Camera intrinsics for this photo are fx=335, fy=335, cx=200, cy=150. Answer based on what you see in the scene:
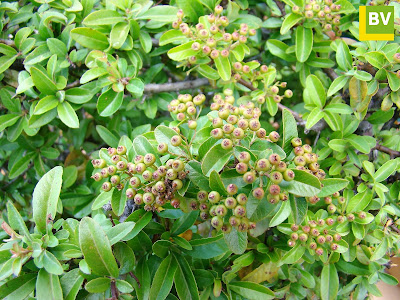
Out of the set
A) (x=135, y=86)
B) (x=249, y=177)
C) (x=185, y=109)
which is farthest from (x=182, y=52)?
(x=249, y=177)

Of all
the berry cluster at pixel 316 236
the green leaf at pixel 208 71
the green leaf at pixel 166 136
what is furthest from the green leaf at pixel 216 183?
the green leaf at pixel 208 71

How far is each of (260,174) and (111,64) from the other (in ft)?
3.32

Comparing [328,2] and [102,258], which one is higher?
[328,2]

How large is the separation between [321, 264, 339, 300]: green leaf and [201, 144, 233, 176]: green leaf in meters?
0.97

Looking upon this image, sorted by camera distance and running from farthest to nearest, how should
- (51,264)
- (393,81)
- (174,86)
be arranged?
(174,86) < (393,81) < (51,264)

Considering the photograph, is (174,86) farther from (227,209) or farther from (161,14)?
(227,209)

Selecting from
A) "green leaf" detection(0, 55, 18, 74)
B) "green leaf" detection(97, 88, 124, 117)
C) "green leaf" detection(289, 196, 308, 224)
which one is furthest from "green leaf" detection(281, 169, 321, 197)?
"green leaf" detection(0, 55, 18, 74)

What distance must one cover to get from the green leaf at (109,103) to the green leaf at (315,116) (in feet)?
3.19

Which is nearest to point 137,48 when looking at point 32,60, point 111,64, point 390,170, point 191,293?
point 111,64

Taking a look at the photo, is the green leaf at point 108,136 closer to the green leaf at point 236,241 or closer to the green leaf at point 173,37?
the green leaf at point 173,37

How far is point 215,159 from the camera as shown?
1124 millimetres

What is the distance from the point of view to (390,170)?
5.32ft

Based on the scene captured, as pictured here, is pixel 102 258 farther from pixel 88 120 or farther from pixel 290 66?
pixel 290 66

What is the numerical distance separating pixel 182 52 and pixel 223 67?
22 cm
